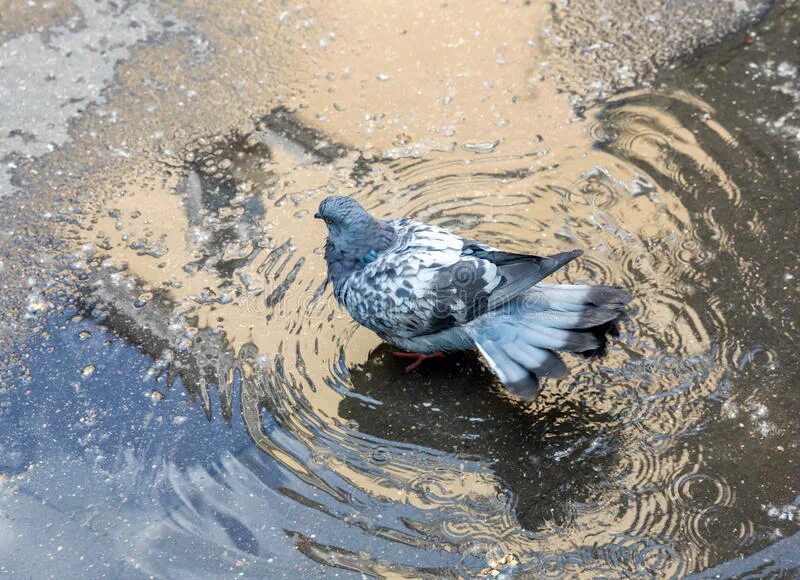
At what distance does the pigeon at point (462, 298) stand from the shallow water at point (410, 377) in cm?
26

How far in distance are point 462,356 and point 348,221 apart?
86cm

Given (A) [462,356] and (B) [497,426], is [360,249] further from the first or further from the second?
(B) [497,426]

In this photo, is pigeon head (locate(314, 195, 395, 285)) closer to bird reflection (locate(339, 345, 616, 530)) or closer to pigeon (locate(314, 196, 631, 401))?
pigeon (locate(314, 196, 631, 401))

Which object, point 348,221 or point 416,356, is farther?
point 416,356

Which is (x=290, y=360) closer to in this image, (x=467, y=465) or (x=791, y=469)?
(x=467, y=465)

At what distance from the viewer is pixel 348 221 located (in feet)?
13.2

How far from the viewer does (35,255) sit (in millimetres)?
4641

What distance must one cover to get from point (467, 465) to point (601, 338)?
0.78 m

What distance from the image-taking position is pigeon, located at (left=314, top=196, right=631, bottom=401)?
3.63m

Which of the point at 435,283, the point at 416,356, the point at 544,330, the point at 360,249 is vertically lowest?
the point at 416,356

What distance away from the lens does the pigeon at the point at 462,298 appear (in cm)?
363

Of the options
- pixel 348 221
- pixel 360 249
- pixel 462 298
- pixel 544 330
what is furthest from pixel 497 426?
pixel 348 221

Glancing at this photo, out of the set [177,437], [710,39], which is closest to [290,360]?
[177,437]

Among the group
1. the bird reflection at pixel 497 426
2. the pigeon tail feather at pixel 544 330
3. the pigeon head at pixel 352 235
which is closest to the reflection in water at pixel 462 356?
the bird reflection at pixel 497 426
